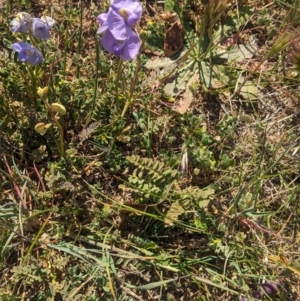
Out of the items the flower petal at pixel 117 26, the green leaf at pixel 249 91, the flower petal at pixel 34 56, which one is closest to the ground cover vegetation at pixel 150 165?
the green leaf at pixel 249 91

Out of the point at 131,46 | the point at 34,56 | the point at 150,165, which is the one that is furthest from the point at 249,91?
the point at 34,56

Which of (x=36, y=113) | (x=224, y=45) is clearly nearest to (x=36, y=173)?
(x=36, y=113)

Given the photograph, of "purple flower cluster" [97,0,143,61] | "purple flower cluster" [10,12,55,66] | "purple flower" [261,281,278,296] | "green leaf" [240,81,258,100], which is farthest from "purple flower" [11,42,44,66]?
"purple flower" [261,281,278,296]

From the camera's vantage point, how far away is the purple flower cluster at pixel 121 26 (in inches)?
55.1

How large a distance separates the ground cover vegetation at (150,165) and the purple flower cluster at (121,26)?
0.19 metres

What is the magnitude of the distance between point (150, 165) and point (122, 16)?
0.58m

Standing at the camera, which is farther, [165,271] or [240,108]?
[240,108]

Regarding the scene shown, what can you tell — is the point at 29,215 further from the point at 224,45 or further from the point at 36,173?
the point at 224,45

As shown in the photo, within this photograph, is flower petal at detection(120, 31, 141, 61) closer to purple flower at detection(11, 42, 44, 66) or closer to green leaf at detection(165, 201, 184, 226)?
purple flower at detection(11, 42, 44, 66)

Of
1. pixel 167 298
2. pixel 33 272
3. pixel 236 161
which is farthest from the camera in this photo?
pixel 236 161

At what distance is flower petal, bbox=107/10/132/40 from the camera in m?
1.40

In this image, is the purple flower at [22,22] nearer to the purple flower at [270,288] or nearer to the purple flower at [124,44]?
the purple flower at [124,44]

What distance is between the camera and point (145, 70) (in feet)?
6.64

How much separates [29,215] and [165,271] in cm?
55
